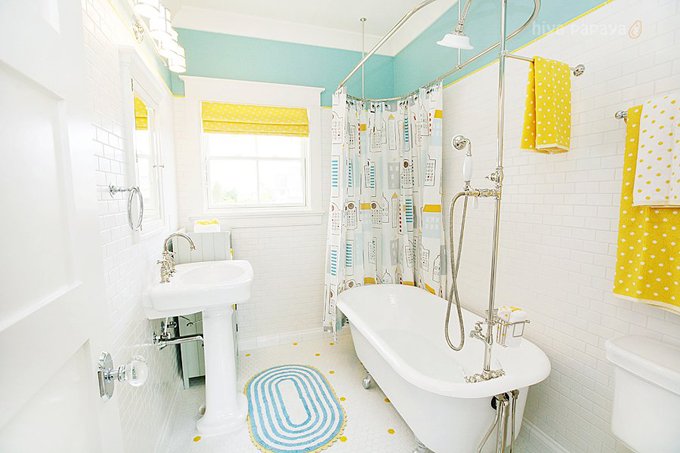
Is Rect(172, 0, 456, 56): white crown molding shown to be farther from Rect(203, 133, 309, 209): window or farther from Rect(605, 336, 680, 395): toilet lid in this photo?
Rect(605, 336, 680, 395): toilet lid

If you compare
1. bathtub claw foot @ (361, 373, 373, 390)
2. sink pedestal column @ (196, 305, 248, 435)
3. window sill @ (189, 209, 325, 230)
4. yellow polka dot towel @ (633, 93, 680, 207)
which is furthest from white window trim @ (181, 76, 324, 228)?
yellow polka dot towel @ (633, 93, 680, 207)

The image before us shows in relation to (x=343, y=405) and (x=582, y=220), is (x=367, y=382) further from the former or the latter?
(x=582, y=220)

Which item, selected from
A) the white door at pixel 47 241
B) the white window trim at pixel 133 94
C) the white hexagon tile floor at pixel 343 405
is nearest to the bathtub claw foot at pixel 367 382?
the white hexagon tile floor at pixel 343 405

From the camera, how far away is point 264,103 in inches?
109

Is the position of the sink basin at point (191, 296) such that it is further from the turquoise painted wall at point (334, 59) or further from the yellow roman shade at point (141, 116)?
the turquoise painted wall at point (334, 59)

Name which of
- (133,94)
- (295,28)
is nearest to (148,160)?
(133,94)

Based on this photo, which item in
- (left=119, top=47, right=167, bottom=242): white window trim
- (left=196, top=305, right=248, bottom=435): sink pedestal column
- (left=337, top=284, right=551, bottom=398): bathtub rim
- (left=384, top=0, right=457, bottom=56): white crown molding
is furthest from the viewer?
(left=384, top=0, right=457, bottom=56): white crown molding

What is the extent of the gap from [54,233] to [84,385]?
317 mm

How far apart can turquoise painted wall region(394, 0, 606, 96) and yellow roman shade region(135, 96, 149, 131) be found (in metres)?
2.13

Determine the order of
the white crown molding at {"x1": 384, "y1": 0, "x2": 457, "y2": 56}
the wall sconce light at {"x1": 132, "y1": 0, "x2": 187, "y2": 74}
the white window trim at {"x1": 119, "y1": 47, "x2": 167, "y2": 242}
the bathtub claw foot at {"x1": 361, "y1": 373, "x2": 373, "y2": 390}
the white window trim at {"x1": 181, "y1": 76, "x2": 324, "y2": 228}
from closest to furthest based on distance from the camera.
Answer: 1. the white window trim at {"x1": 119, "y1": 47, "x2": 167, "y2": 242}
2. the wall sconce light at {"x1": 132, "y1": 0, "x2": 187, "y2": 74}
3. the bathtub claw foot at {"x1": 361, "y1": 373, "x2": 373, "y2": 390}
4. the white crown molding at {"x1": 384, "y1": 0, "x2": 457, "y2": 56}
5. the white window trim at {"x1": 181, "y1": 76, "x2": 324, "y2": 228}

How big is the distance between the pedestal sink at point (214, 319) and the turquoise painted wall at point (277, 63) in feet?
5.54

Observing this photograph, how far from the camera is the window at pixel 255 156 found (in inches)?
108

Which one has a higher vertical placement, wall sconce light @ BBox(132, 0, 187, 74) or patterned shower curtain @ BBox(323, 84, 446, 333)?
wall sconce light @ BBox(132, 0, 187, 74)

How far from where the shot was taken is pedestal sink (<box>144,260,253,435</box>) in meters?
1.65
